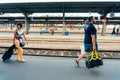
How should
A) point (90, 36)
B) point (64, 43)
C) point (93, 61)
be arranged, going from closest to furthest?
1. point (93, 61)
2. point (90, 36)
3. point (64, 43)

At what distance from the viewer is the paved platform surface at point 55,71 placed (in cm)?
552

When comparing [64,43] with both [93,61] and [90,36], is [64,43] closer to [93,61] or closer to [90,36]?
[90,36]

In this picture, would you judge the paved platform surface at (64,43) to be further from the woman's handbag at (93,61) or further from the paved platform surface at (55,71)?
the woman's handbag at (93,61)

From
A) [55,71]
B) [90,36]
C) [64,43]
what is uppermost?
[90,36]

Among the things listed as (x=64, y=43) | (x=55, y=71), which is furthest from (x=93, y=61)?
(x=64, y=43)

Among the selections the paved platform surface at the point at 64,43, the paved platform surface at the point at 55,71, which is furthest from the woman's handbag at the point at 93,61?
the paved platform surface at the point at 64,43

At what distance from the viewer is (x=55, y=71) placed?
6.23 metres

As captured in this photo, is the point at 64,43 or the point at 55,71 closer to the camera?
the point at 55,71

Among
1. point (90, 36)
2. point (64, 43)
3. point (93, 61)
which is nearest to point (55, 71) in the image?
point (93, 61)

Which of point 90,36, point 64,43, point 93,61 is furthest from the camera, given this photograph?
point 64,43

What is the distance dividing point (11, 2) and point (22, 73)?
16.3m

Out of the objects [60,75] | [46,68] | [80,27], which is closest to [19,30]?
[46,68]

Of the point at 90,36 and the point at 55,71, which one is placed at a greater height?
the point at 90,36

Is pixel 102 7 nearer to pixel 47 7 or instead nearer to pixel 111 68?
pixel 47 7
